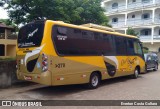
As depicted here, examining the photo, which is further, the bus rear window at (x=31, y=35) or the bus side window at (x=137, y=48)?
the bus side window at (x=137, y=48)

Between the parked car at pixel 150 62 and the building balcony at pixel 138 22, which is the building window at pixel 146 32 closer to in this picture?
the building balcony at pixel 138 22

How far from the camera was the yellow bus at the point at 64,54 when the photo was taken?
23.0ft

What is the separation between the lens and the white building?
106 ft

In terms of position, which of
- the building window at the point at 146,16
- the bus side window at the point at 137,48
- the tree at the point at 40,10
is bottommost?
the bus side window at the point at 137,48

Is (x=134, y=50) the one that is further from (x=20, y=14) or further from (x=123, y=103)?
(x=20, y=14)

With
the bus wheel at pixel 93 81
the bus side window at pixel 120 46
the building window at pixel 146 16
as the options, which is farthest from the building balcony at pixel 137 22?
the bus wheel at pixel 93 81

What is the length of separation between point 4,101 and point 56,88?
272 centimetres

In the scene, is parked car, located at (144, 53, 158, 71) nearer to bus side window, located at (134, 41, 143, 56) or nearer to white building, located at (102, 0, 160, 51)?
bus side window, located at (134, 41, 143, 56)

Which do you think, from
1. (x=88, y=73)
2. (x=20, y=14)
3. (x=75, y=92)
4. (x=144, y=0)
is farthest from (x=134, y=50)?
(x=144, y=0)

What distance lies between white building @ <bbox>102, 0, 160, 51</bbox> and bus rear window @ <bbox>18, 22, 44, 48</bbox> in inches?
1104

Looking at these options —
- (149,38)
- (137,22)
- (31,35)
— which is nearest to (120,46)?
(31,35)

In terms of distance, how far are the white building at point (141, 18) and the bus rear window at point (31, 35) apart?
28.0m

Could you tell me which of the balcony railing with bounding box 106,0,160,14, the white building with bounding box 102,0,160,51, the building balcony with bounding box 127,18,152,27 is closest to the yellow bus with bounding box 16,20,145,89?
the white building with bounding box 102,0,160,51

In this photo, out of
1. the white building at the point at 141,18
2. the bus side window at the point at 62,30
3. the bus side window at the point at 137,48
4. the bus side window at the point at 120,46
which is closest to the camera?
the bus side window at the point at 62,30
